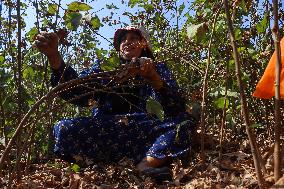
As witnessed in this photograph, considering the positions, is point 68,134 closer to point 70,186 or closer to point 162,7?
point 70,186

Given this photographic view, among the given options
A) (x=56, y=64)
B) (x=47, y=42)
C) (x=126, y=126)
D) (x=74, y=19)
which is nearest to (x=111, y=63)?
(x=74, y=19)

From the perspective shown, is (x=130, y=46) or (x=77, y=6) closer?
(x=77, y=6)

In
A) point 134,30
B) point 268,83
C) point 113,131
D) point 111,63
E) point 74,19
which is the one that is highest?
point 134,30

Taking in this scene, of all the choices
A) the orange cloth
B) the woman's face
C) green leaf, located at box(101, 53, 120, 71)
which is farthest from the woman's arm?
the orange cloth

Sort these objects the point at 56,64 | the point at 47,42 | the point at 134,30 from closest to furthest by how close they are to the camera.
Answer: the point at 47,42 < the point at 56,64 < the point at 134,30

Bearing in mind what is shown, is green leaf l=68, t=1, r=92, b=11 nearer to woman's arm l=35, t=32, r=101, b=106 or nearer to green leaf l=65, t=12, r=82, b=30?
green leaf l=65, t=12, r=82, b=30

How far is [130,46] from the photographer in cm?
320

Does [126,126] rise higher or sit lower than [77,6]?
lower

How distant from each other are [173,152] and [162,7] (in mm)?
2405

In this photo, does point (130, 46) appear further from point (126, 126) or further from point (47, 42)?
Answer: point (47, 42)

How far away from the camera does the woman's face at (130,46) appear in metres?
3.17

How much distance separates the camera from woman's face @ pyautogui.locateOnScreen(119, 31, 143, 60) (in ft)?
10.4

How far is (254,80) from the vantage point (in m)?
3.30

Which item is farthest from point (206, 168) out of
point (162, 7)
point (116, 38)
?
point (162, 7)
